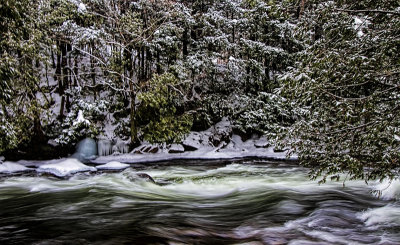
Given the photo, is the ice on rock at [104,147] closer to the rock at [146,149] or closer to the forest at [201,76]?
the forest at [201,76]

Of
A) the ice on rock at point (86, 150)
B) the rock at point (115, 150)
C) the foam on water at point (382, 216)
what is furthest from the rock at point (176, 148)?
the foam on water at point (382, 216)

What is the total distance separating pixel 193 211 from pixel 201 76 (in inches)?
461

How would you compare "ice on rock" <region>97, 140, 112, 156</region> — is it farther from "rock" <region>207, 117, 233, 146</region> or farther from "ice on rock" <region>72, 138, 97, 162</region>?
"rock" <region>207, 117, 233, 146</region>

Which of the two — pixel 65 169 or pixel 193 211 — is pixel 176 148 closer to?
pixel 65 169

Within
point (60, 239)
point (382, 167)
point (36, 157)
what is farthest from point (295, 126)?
point (36, 157)

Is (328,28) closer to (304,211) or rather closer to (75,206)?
(304,211)

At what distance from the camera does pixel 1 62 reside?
6.01m

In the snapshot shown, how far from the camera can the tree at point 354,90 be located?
4195mm

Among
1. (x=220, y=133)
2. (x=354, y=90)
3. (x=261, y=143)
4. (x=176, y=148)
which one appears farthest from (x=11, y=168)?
(x=354, y=90)

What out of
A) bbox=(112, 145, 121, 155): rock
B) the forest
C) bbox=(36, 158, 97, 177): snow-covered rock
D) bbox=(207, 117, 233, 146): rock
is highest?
the forest

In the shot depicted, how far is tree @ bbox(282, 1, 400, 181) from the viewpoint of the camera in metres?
4.20

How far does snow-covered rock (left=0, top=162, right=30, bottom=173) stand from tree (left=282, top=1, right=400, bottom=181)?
10.0 meters

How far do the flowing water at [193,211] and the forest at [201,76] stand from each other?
792 mm

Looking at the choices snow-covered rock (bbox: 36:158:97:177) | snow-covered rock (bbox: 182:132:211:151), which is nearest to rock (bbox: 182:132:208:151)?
snow-covered rock (bbox: 182:132:211:151)
